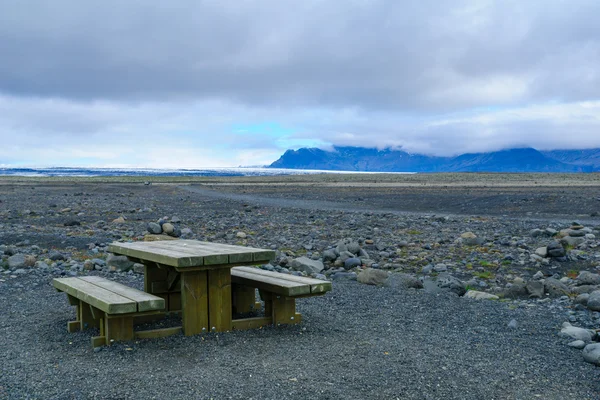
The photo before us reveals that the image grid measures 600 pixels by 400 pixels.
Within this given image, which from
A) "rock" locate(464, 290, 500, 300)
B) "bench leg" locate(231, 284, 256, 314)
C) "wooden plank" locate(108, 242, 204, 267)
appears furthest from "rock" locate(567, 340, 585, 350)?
"wooden plank" locate(108, 242, 204, 267)

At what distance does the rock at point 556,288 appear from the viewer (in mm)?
9219

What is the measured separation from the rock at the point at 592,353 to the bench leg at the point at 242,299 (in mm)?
4087

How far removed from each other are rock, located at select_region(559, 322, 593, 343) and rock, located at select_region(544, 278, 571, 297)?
7.94ft

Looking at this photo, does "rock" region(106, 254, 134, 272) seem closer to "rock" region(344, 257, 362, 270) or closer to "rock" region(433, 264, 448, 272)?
"rock" region(344, 257, 362, 270)

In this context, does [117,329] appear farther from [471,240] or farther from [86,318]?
[471,240]

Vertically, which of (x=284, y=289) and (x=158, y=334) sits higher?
(x=284, y=289)

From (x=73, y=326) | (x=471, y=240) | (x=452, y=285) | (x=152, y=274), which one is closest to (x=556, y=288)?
(x=452, y=285)

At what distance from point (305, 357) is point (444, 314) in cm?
277

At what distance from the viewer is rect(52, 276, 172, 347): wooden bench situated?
5.97 meters

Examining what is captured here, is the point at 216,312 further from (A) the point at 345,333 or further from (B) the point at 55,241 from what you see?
(B) the point at 55,241

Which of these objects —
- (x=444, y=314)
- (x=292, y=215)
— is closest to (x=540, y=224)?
(x=292, y=215)

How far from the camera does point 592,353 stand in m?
5.81

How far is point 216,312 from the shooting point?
6727 millimetres

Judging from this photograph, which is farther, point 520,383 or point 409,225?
point 409,225
